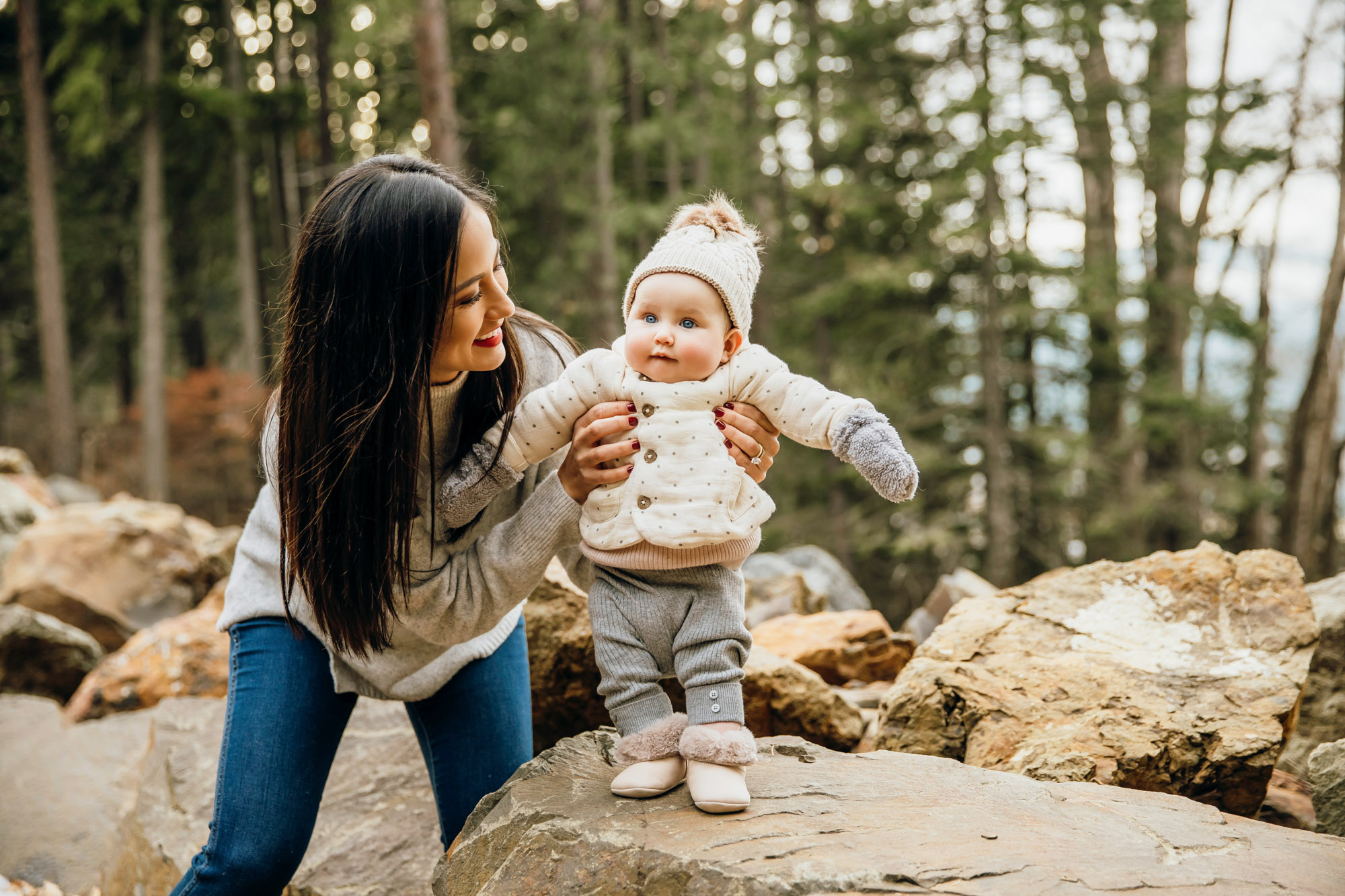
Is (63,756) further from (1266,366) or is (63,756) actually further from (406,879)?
(1266,366)

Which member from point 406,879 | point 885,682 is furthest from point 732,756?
point 885,682

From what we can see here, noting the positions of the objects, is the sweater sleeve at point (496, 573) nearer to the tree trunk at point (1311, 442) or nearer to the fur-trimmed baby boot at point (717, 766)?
the fur-trimmed baby boot at point (717, 766)

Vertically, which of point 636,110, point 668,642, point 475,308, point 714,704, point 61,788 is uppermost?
point 636,110

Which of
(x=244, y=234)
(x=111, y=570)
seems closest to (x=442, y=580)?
(x=111, y=570)

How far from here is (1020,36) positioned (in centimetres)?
954

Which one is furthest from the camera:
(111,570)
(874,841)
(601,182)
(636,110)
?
(636,110)

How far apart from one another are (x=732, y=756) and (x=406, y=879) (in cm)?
174

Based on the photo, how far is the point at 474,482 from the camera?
246cm

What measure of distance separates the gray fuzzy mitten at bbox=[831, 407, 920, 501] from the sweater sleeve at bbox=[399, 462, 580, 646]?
2.36 ft

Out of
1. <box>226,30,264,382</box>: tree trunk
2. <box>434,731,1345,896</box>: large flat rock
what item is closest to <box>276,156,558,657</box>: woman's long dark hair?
<box>434,731,1345,896</box>: large flat rock

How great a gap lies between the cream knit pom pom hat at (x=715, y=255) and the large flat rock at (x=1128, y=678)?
5.04 ft

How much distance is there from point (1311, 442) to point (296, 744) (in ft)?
40.0

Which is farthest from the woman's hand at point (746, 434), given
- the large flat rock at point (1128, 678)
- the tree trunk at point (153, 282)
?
the tree trunk at point (153, 282)

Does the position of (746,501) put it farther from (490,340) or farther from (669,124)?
(669,124)
